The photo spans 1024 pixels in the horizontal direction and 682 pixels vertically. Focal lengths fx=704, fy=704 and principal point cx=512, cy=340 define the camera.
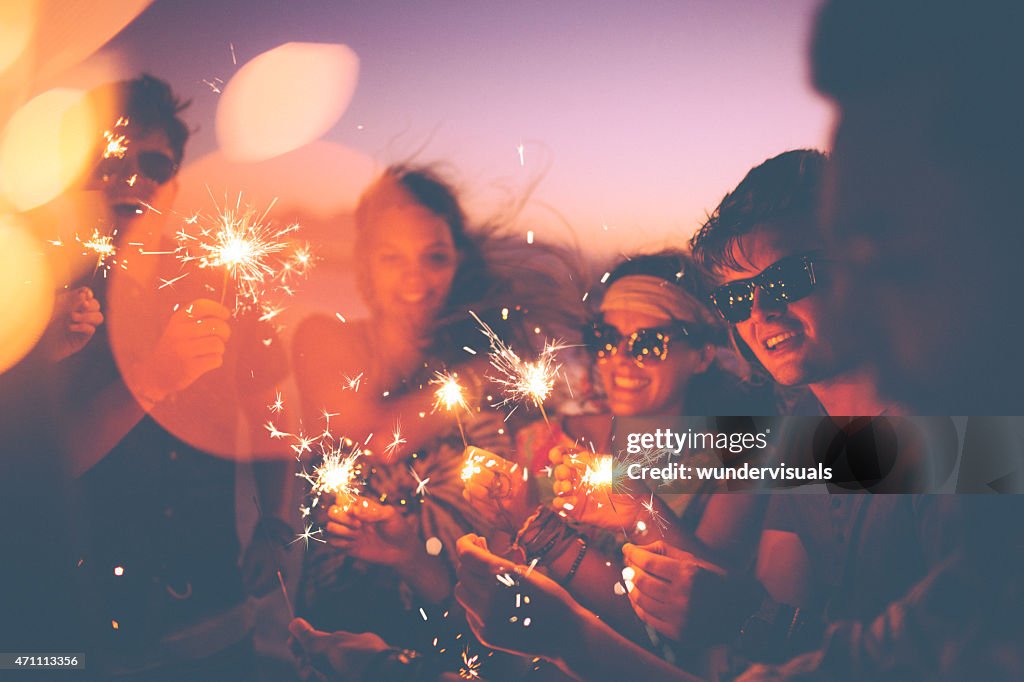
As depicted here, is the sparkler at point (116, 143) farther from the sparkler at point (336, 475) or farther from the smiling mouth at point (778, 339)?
the smiling mouth at point (778, 339)

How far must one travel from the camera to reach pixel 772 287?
1.94 m

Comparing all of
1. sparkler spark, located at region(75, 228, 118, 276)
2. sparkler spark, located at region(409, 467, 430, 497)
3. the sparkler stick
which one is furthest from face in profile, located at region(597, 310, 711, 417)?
sparkler spark, located at region(75, 228, 118, 276)

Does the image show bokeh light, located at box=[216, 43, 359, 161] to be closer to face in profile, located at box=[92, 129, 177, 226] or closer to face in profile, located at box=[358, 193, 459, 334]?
face in profile, located at box=[92, 129, 177, 226]

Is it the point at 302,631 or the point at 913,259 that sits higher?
the point at 913,259

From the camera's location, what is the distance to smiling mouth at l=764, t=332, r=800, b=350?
1939 millimetres

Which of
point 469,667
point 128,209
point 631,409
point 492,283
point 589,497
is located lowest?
point 469,667

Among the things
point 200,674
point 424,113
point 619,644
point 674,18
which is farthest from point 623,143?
point 200,674

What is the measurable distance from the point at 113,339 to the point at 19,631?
3.03 feet

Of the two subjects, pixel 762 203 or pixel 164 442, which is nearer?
pixel 762 203

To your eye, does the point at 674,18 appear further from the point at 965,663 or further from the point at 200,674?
the point at 200,674

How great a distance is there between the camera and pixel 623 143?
1.99 meters

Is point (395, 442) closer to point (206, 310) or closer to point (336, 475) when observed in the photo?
point (336, 475)

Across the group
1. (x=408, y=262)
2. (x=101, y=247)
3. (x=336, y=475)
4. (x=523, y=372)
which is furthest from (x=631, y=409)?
(x=101, y=247)

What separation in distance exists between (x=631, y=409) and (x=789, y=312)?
0.51 m
